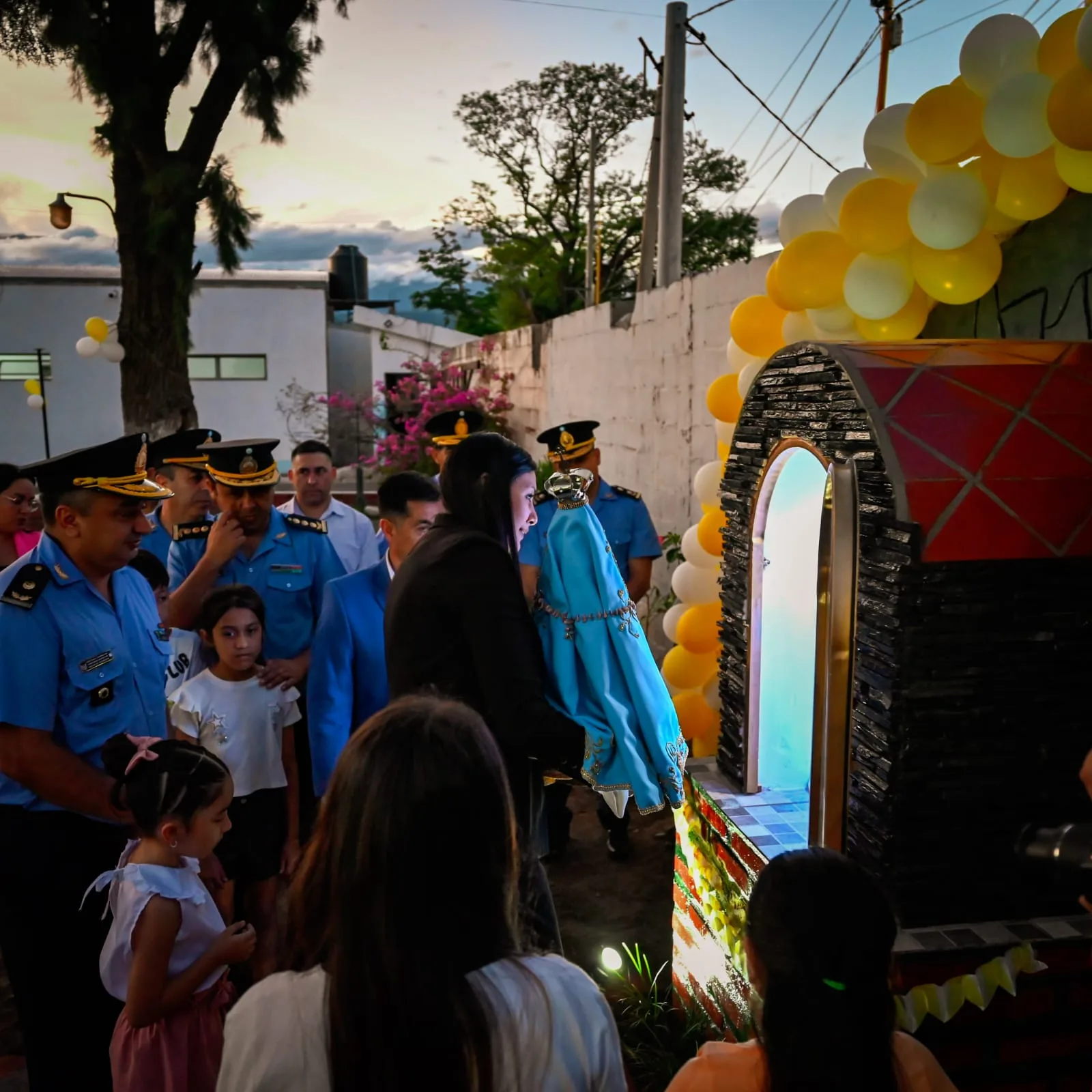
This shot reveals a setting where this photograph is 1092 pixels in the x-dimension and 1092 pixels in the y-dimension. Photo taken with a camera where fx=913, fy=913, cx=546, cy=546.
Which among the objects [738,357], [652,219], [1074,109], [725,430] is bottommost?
[725,430]

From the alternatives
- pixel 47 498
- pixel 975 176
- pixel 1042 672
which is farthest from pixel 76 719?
pixel 975 176

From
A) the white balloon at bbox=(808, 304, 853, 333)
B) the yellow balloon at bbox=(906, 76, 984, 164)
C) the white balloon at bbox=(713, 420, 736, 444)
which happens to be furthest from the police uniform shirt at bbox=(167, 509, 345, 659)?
the yellow balloon at bbox=(906, 76, 984, 164)

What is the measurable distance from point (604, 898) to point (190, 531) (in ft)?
7.62

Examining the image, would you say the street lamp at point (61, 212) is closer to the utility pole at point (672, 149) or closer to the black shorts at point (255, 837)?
the utility pole at point (672, 149)

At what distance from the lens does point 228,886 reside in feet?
8.63

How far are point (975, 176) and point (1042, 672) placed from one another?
119 cm

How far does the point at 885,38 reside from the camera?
7.82 meters

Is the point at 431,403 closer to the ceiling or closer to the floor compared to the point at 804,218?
closer to the floor

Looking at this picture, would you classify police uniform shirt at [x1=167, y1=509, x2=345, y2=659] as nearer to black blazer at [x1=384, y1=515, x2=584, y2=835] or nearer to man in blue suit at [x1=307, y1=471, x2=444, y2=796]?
man in blue suit at [x1=307, y1=471, x2=444, y2=796]

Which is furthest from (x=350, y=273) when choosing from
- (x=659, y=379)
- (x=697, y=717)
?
(x=697, y=717)

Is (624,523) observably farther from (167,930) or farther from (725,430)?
(167,930)

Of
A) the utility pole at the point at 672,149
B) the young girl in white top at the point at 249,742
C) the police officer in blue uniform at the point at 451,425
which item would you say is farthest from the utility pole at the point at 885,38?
the young girl in white top at the point at 249,742

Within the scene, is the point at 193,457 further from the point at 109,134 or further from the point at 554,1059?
the point at 109,134

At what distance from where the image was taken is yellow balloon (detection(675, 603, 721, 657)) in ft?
11.0
